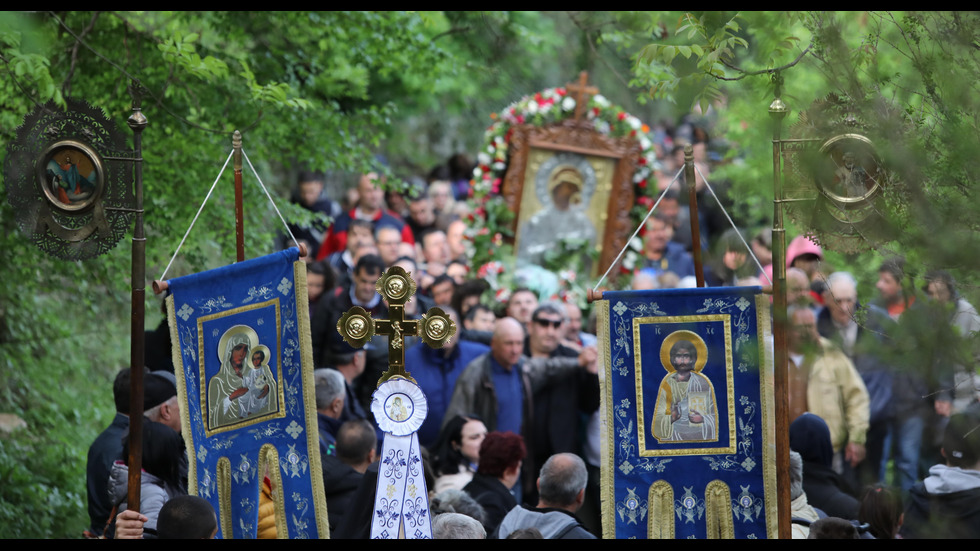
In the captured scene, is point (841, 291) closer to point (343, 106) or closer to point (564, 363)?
point (564, 363)

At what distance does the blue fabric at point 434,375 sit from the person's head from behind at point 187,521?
3.03 m

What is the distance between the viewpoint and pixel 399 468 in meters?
4.88

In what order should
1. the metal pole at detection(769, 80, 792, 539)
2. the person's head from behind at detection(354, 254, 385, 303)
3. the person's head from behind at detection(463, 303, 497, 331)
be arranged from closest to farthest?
the metal pole at detection(769, 80, 792, 539) → the person's head from behind at detection(354, 254, 385, 303) → the person's head from behind at detection(463, 303, 497, 331)

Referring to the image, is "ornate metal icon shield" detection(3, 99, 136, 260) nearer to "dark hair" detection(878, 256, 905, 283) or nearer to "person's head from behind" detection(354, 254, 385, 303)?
"person's head from behind" detection(354, 254, 385, 303)

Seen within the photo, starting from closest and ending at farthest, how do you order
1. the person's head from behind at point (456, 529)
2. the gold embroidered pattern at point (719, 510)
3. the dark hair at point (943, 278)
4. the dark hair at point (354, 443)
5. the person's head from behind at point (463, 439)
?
the dark hair at point (943, 278) → the person's head from behind at point (456, 529) → the gold embroidered pattern at point (719, 510) → the dark hair at point (354, 443) → the person's head from behind at point (463, 439)

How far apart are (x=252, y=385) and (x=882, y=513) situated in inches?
118

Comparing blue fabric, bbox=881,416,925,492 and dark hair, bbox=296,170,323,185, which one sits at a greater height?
dark hair, bbox=296,170,323,185

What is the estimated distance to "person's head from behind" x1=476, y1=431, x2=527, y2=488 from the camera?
228 inches

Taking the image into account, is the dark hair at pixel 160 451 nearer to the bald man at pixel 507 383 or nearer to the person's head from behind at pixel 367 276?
the bald man at pixel 507 383

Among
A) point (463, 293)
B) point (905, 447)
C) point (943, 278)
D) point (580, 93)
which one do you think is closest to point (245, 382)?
point (943, 278)

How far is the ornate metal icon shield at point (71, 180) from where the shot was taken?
520 centimetres

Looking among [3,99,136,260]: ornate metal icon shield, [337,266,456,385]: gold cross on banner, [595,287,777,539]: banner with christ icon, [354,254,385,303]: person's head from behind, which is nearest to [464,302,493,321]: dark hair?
[354,254,385,303]: person's head from behind

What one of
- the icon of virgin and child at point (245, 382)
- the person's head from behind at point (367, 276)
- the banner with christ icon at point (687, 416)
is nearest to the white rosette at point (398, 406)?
the icon of virgin and child at point (245, 382)

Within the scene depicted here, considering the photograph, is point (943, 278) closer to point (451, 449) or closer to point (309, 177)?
point (451, 449)
